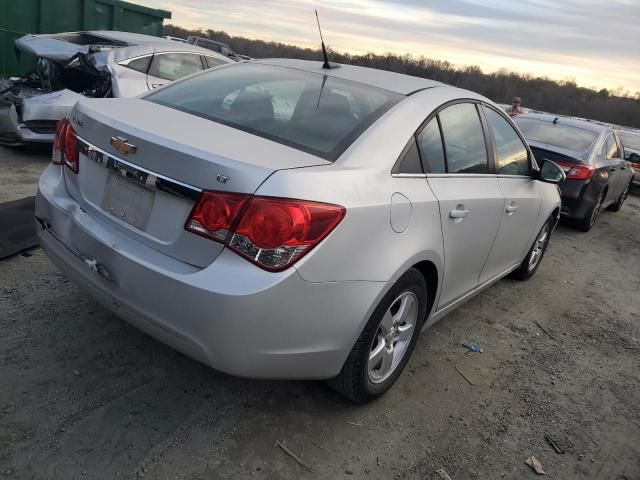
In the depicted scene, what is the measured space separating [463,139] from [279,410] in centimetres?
193

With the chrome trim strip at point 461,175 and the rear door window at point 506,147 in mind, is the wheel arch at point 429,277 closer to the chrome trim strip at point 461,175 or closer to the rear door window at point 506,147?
the chrome trim strip at point 461,175

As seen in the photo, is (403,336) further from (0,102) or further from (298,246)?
(0,102)

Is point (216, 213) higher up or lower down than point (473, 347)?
higher up

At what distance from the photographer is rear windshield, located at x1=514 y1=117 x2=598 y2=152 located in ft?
26.1

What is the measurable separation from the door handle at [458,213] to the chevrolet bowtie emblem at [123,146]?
1.66 m

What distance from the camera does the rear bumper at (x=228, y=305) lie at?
7.07 feet

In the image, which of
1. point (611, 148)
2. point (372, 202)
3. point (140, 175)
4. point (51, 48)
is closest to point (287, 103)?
point (372, 202)

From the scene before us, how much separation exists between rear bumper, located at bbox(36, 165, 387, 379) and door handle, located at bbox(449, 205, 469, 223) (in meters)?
0.78

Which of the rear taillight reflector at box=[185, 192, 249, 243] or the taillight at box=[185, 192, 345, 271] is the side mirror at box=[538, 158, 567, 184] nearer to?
the taillight at box=[185, 192, 345, 271]

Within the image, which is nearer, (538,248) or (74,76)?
(538,248)

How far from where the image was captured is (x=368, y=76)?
3381 millimetres

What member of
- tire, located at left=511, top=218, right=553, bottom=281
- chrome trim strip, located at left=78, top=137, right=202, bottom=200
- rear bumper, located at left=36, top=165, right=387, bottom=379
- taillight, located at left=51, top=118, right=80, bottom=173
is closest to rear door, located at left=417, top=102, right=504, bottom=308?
rear bumper, located at left=36, top=165, right=387, bottom=379

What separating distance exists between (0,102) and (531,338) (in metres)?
6.23

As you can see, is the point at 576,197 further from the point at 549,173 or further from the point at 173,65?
the point at 173,65
